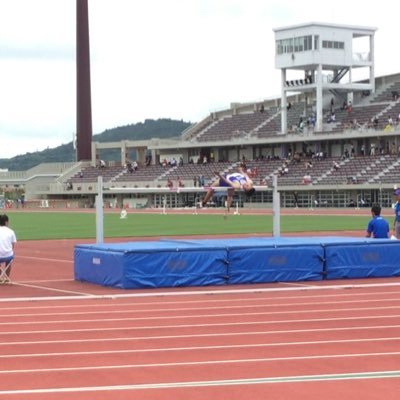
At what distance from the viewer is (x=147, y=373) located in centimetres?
855

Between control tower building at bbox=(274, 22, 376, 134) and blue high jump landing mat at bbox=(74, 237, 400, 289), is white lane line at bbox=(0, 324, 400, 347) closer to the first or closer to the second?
blue high jump landing mat at bbox=(74, 237, 400, 289)

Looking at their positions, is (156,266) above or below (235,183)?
below

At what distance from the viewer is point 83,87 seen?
86.3m

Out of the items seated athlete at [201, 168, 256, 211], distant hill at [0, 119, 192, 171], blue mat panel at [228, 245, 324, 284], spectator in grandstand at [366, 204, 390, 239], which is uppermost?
distant hill at [0, 119, 192, 171]

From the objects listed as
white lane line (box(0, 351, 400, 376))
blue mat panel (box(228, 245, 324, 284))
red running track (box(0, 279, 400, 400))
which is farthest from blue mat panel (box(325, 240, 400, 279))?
white lane line (box(0, 351, 400, 376))

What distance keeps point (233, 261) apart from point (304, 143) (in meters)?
53.7

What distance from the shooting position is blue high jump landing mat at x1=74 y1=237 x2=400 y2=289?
54.0 feet

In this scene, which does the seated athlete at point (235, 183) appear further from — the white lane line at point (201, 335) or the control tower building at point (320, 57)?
Answer: the control tower building at point (320, 57)

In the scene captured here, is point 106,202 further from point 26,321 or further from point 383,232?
point 26,321

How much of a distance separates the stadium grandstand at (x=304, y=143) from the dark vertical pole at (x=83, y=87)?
6.37 metres

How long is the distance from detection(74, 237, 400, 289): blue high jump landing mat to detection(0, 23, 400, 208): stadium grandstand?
38611 millimetres

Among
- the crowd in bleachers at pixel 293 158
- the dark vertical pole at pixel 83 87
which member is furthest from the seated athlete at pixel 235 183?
the dark vertical pole at pixel 83 87

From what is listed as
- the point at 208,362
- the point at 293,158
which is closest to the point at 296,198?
the point at 293,158

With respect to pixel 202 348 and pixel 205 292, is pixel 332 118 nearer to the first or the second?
pixel 205 292
